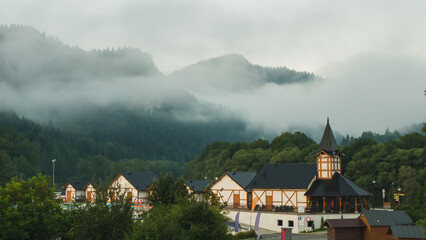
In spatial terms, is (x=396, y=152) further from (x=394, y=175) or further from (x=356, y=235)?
(x=356, y=235)

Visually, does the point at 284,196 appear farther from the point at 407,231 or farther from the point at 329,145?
the point at 407,231

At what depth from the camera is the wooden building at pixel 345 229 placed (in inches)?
1752

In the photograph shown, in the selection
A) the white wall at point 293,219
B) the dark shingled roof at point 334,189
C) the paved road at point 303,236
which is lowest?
the paved road at point 303,236

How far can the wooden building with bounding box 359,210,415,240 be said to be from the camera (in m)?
44.4

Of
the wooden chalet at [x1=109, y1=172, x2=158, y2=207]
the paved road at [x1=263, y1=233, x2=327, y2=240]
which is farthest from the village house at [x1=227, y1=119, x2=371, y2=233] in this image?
the wooden chalet at [x1=109, y1=172, x2=158, y2=207]

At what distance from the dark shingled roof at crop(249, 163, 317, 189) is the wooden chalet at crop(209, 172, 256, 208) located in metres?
3.51

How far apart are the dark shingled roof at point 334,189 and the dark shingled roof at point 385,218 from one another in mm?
13008

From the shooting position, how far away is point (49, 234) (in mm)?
37688

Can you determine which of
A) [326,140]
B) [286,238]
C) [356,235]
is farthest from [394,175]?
[286,238]

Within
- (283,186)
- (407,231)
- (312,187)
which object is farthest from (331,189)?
(407,231)

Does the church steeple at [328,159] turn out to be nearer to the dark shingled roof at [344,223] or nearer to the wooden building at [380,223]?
the wooden building at [380,223]

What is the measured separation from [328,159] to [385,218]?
17.1 metres

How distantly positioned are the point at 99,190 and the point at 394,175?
61588 millimetres

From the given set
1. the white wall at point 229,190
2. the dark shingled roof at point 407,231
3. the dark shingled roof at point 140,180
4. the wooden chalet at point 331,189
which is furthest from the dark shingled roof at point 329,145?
the dark shingled roof at point 140,180
